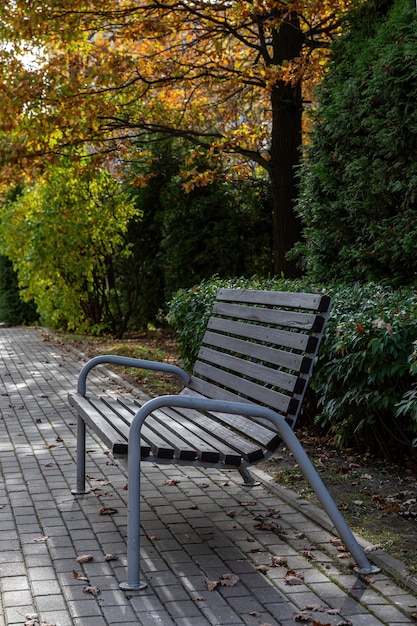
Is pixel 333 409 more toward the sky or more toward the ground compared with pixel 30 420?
more toward the sky

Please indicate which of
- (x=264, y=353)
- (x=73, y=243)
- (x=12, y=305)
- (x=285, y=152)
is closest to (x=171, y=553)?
(x=264, y=353)

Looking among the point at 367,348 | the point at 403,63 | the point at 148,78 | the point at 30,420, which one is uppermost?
the point at 148,78

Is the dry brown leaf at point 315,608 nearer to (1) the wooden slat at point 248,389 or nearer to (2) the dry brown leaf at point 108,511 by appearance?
(1) the wooden slat at point 248,389

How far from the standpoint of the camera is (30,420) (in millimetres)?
8148

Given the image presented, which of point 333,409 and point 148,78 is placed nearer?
point 333,409

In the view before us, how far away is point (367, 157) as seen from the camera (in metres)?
8.12

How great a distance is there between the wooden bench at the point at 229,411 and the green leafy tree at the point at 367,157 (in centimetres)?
241

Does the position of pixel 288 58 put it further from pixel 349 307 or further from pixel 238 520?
pixel 238 520

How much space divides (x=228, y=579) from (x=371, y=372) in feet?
6.29

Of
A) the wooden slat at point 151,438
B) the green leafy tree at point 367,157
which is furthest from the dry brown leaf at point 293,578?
the green leafy tree at point 367,157

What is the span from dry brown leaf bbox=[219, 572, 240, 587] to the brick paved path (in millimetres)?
29

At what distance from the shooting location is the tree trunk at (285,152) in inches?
488

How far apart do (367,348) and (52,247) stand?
41.8 feet

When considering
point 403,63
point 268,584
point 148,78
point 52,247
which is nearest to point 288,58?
point 148,78
